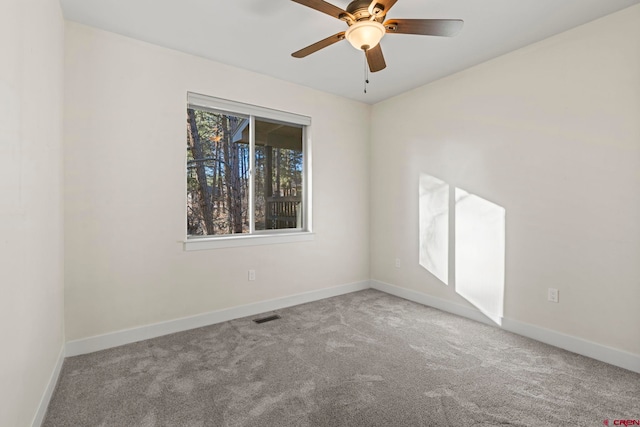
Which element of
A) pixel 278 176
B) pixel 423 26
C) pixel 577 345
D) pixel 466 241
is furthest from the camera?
pixel 278 176

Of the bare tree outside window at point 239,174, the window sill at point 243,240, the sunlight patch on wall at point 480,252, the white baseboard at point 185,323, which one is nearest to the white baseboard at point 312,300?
the white baseboard at point 185,323

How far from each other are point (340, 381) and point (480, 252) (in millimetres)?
1951

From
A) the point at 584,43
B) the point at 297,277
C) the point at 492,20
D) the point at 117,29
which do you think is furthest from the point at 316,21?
the point at 297,277

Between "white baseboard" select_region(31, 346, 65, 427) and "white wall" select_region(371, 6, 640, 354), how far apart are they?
338 cm

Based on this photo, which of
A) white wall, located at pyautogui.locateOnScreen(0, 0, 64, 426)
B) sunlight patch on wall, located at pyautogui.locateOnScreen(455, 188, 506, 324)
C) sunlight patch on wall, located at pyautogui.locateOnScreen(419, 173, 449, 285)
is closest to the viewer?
white wall, located at pyautogui.locateOnScreen(0, 0, 64, 426)

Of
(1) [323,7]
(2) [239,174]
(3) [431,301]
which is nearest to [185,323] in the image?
(2) [239,174]

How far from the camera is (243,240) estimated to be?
323 centimetres

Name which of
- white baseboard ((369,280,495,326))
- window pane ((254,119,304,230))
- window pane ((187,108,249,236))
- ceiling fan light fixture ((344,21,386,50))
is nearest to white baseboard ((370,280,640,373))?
white baseboard ((369,280,495,326))

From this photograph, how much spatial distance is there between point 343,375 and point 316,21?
2.62 m

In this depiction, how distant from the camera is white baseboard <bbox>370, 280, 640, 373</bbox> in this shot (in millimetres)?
2216

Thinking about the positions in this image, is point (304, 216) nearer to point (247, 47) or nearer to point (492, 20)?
point (247, 47)

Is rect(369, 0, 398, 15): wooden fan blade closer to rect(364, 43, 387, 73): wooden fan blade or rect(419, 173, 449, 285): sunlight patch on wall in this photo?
rect(364, 43, 387, 73): wooden fan blade

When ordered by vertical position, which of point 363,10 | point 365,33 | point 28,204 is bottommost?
point 28,204

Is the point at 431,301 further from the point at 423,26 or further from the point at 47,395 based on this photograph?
the point at 47,395
